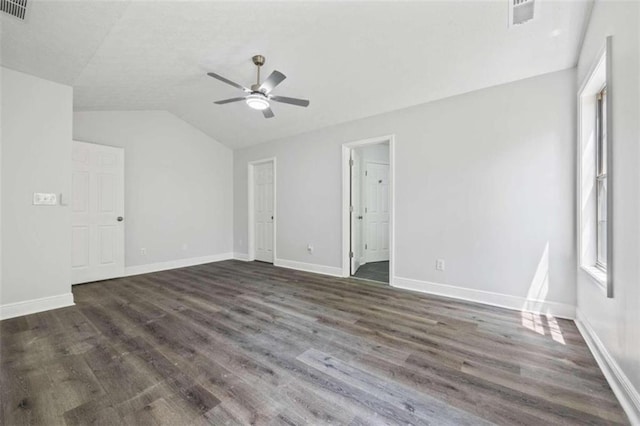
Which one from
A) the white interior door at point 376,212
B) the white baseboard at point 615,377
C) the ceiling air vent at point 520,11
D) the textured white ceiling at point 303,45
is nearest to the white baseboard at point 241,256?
the white interior door at point 376,212

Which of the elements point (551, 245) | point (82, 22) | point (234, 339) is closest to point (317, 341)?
point (234, 339)

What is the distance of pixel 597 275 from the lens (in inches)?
79.9

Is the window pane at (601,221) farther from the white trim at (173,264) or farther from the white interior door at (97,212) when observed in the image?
the white interior door at (97,212)

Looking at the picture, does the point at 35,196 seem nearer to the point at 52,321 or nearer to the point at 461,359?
the point at 52,321

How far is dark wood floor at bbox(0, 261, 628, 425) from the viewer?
1434mm

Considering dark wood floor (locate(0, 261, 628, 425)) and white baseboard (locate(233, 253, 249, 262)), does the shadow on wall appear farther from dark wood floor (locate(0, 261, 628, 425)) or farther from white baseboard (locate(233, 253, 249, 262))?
white baseboard (locate(233, 253, 249, 262))

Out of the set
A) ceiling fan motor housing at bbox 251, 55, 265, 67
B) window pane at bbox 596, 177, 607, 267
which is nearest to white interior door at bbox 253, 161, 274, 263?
ceiling fan motor housing at bbox 251, 55, 265, 67

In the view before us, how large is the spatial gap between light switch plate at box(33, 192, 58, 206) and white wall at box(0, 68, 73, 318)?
0.04 meters

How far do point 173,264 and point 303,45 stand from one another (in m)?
4.45

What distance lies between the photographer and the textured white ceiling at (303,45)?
2197mm

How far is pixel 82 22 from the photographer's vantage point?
→ 219cm

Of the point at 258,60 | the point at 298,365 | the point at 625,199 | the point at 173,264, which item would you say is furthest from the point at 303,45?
the point at 173,264

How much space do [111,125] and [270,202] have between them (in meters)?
2.94

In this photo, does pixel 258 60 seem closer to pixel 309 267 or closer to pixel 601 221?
pixel 309 267
